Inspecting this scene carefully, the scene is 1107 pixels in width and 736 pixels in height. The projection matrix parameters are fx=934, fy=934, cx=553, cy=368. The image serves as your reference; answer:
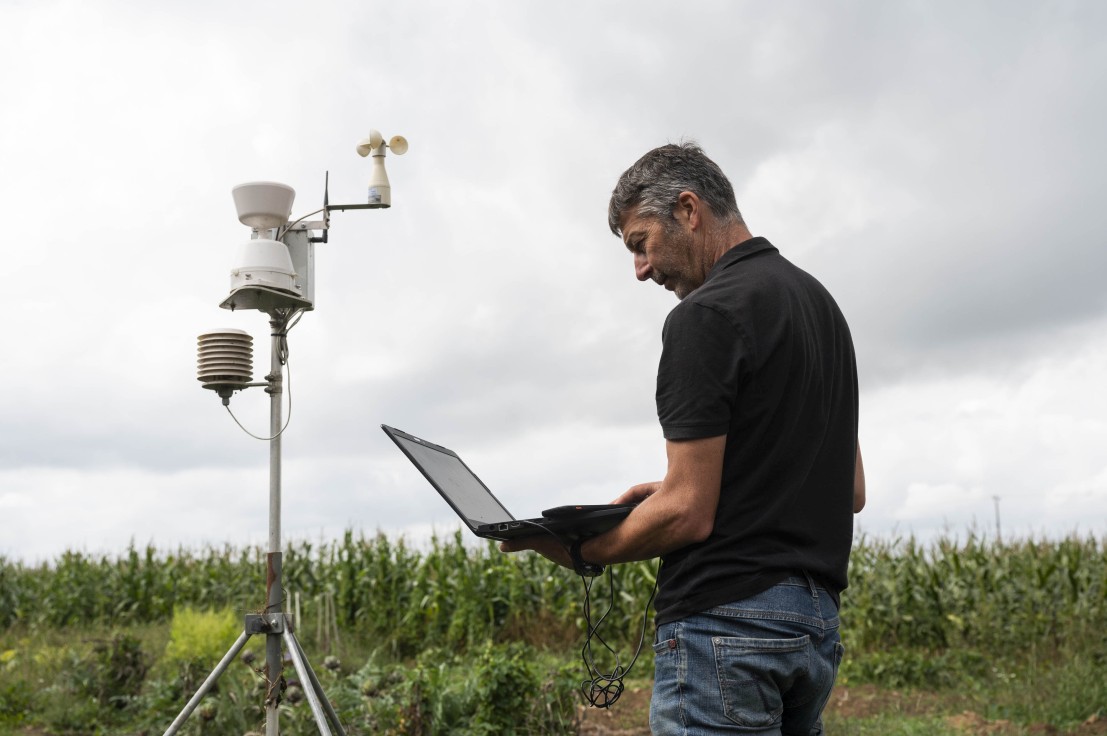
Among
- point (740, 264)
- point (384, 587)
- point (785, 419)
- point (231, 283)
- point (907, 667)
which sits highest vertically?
point (231, 283)

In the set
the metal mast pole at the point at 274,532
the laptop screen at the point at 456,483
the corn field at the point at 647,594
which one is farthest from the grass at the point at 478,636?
the laptop screen at the point at 456,483

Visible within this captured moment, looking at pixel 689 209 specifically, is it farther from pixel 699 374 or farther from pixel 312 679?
pixel 312 679

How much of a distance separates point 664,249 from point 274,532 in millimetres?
2553

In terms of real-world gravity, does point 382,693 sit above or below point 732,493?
below

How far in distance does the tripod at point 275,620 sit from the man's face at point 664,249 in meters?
2.29

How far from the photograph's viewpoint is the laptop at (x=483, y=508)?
6.54 ft

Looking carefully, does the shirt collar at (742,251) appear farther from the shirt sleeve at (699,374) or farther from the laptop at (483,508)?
the laptop at (483,508)

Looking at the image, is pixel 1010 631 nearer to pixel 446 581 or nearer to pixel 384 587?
pixel 446 581

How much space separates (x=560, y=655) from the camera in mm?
9117

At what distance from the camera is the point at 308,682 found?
11.8ft

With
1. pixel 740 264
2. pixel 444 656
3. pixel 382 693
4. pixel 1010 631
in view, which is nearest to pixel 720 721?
pixel 740 264

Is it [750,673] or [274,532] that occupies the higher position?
[274,532]

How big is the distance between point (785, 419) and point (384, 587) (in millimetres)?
9493

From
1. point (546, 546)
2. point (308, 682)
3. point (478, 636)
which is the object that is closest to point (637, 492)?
point (546, 546)
